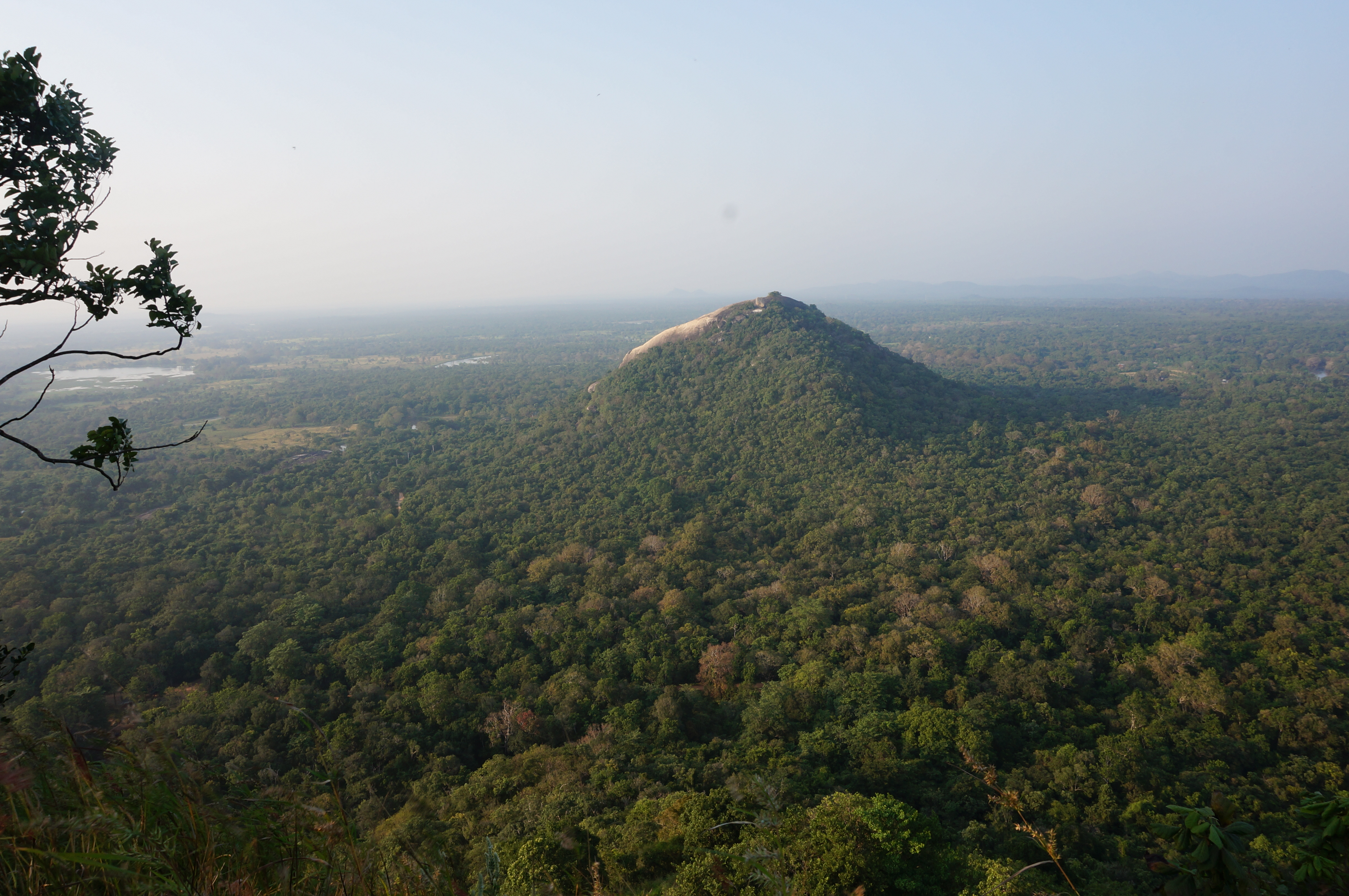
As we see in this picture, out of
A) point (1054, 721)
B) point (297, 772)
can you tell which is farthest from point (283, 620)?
point (1054, 721)

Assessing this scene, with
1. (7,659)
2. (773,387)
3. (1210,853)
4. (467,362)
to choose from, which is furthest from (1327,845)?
(467,362)

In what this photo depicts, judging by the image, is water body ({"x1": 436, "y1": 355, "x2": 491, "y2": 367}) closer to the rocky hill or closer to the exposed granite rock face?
the exposed granite rock face

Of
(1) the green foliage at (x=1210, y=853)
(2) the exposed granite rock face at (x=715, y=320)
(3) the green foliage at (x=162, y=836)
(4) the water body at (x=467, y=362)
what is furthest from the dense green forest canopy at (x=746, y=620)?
(4) the water body at (x=467, y=362)

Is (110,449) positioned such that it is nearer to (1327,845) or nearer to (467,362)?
(1327,845)

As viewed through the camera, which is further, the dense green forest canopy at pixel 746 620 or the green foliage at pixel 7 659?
the dense green forest canopy at pixel 746 620

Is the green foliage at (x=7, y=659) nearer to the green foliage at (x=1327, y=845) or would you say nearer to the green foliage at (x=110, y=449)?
the green foliage at (x=110, y=449)

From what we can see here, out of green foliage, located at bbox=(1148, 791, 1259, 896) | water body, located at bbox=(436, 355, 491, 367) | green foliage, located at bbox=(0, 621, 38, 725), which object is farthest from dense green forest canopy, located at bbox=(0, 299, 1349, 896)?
water body, located at bbox=(436, 355, 491, 367)

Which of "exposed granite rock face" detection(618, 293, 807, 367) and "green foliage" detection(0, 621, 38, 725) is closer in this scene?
"green foliage" detection(0, 621, 38, 725)
